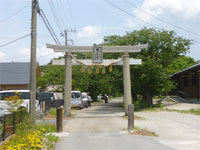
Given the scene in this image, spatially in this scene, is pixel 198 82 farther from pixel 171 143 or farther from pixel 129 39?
pixel 171 143

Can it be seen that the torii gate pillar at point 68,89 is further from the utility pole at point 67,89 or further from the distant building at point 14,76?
the distant building at point 14,76

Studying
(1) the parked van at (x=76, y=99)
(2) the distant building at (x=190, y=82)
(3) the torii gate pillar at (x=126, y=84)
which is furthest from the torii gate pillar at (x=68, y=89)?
(2) the distant building at (x=190, y=82)

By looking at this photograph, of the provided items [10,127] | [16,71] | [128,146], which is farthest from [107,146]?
[16,71]

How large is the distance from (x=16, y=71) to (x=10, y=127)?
32.2 meters

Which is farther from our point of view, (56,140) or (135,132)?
(135,132)

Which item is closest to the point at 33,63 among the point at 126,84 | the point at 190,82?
the point at 126,84

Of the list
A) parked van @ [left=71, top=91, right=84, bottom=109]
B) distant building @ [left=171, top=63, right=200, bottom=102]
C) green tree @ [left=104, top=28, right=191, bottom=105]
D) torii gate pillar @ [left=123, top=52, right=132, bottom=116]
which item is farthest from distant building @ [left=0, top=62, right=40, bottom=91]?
torii gate pillar @ [left=123, top=52, right=132, bottom=116]

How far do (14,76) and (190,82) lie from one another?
2459cm

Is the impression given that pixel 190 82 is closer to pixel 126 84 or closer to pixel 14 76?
pixel 126 84

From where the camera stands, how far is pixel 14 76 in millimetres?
40562

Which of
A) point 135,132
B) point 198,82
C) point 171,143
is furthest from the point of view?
point 198,82

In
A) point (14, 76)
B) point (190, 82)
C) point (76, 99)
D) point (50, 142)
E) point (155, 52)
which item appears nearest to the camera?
point (50, 142)

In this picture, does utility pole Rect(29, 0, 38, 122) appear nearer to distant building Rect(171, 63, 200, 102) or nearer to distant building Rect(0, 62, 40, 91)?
distant building Rect(171, 63, 200, 102)

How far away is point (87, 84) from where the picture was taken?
181ft
